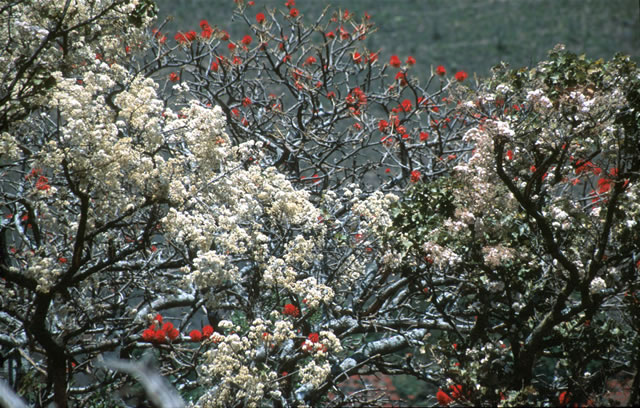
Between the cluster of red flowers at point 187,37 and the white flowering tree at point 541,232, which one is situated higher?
the cluster of red flowers at point 187,37

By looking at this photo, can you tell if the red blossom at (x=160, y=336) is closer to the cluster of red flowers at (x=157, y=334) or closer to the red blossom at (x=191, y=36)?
the cluster of red flowers at (x=157, y=334)

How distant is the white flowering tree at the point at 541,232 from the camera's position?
350 centimetres

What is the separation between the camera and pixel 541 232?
3.65 m

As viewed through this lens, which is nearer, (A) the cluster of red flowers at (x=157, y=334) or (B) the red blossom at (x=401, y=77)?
(A) the cluster of red flowers at (x=157, y=334)

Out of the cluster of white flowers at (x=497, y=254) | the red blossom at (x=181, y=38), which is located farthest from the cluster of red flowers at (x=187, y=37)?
the cluster of white flowers at (x=497, y=254)

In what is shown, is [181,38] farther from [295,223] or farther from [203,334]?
[203,334]

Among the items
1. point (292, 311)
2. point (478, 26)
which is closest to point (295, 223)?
point (292, 311)

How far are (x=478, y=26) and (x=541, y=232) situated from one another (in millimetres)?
27449

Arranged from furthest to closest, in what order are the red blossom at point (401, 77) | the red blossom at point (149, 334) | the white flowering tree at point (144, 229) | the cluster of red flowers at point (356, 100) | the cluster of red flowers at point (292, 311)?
1. the red blossom at point (401, 77)
2. the cluster of red flowers at point (356, 100)
3. the cluster of red flowers at point (292, 311)
4. the red blossom at point (149, 334)
5. the white flowering tree at point (144, 229)

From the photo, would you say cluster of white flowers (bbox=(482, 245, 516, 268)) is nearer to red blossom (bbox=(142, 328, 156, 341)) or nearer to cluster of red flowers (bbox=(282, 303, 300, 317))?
cluster of red flowers (bbox=(282, 303, 300, 317))

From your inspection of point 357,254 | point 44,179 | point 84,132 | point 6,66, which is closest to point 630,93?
point 357,254

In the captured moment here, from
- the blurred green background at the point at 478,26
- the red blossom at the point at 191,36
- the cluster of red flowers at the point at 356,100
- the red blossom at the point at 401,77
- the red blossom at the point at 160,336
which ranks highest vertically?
the blurred green background at the point at 478,26

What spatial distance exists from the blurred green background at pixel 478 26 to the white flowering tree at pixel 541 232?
2145cm

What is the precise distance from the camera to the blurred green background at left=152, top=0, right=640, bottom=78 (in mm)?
25734
